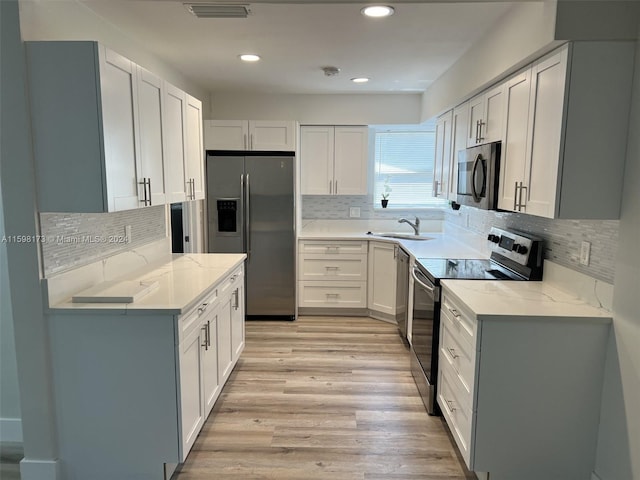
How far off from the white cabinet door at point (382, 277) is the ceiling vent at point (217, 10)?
105 inches

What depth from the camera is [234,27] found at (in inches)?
103

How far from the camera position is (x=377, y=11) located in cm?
232

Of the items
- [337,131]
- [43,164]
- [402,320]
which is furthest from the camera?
[337,131]

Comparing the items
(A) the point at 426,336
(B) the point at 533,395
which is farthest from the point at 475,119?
(B) the point at 533,395

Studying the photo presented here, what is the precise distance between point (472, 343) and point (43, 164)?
217 cm

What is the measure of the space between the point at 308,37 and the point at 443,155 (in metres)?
1.75

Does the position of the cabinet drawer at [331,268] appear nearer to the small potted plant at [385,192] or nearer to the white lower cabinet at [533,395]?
the small potted plant at [385,192]

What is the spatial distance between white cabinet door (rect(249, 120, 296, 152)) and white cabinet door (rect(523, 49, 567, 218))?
2.70m

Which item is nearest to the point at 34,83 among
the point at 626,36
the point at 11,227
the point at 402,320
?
the point at 11,227

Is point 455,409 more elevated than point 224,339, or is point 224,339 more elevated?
point 224,339

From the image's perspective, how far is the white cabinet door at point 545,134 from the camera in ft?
6.43

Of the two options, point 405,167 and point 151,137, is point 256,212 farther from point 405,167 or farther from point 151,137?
point 151,137

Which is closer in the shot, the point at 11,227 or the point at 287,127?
the point at 11,227

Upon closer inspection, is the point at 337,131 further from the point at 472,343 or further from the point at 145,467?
the point at 145,467
